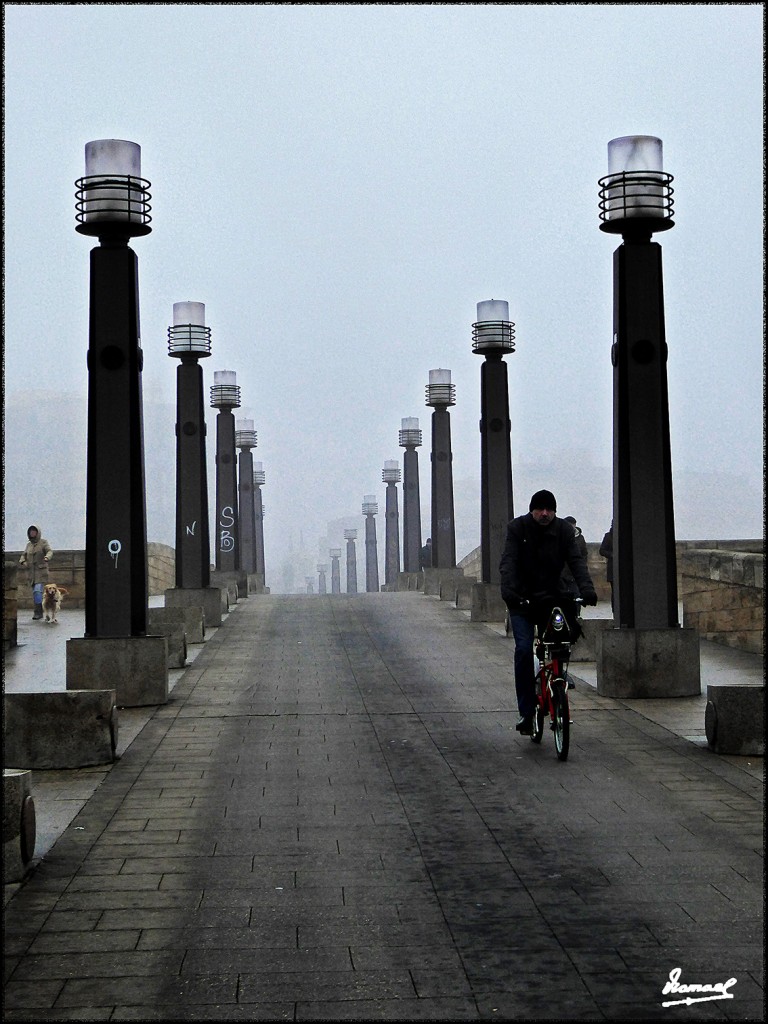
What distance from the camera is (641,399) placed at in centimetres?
1341

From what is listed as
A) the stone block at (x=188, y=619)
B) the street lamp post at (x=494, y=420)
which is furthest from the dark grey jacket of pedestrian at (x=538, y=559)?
the street lamp post at (x=494, y=420)

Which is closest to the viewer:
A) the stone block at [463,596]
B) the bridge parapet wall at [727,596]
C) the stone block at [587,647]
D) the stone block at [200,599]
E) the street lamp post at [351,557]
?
the stone block at [587,647]

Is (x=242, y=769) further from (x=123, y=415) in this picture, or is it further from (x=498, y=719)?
(x=123, y=415)

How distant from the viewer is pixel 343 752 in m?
10.1

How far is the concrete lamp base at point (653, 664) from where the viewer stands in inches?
509

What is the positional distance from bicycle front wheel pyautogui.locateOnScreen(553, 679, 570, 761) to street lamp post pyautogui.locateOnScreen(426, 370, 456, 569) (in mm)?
22696

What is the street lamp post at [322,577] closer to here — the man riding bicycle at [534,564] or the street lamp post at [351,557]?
the street lamp post at [351,557]

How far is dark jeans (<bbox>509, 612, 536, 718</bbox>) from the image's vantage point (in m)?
10.1

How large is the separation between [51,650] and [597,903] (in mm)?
14113

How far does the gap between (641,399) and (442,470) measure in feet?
69.2

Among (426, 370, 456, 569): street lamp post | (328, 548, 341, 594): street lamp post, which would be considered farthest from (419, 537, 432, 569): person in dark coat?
(328, 548, 341, 594): street lamp post

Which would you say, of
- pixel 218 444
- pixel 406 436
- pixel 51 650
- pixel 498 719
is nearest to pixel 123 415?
pixel 498 719

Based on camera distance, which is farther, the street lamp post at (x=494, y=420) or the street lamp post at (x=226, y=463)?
the street lamp post at (x=226, y=463)

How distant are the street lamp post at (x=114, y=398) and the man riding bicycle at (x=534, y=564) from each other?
4.55 meters
